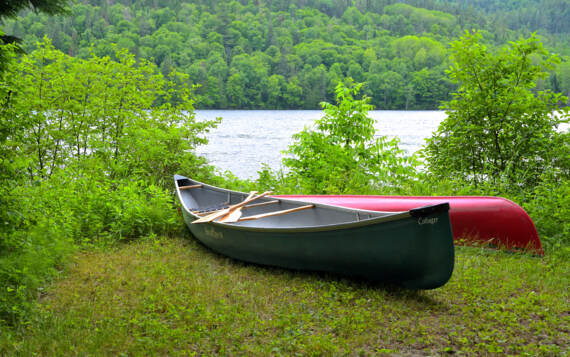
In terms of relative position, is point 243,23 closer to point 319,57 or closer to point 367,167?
point 319,57

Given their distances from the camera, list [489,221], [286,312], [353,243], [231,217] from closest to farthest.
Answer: [286,312] < [353,243] < [489,221] < [231,217]

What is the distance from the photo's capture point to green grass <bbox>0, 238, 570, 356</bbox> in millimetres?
3949

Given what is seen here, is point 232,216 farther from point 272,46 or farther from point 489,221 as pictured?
point 272,46

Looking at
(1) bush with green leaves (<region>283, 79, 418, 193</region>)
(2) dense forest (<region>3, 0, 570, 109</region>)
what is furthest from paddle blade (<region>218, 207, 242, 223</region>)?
(2) dense forest (<region>3, 0, 570, 109</region>)

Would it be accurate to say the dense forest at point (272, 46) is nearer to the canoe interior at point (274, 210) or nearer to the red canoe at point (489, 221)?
the canoe interior at point (274, 210)

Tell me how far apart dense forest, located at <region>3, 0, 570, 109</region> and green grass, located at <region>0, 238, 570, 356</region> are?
35184 millimetres

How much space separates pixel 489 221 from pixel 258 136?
3447 centimetres

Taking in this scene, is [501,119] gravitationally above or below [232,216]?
above

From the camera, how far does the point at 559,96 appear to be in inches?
322

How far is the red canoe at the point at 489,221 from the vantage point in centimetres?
640

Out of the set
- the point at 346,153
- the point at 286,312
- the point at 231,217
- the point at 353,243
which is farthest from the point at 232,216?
the point at 346,153

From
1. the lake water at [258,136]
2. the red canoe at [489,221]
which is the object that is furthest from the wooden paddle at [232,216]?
the lake water at [258,136]

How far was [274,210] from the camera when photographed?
7.60 m

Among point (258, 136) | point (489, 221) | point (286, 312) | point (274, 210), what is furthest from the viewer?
point (258, 136)
